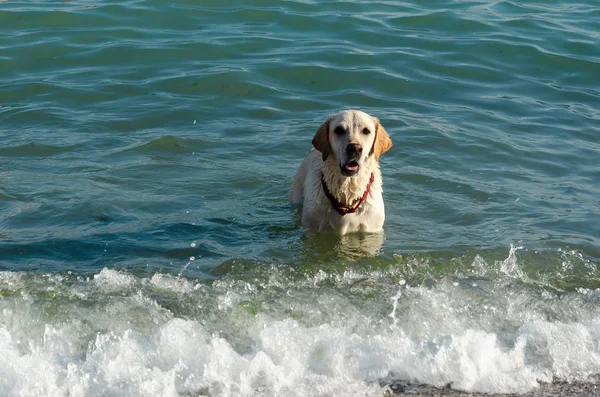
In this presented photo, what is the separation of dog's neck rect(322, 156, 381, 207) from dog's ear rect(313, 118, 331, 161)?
100 millimetres

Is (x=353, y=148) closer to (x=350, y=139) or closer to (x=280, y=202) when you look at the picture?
(x=350, y=139)

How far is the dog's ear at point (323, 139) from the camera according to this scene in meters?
8.07

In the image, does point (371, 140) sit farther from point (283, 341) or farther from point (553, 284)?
point (283, 341)

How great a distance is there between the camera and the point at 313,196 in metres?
8.48

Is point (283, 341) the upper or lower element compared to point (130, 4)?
lower

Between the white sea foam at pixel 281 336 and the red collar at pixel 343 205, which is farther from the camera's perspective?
the red collar at pixel 343 205

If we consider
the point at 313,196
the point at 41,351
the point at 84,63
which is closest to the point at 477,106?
the point at 313,196

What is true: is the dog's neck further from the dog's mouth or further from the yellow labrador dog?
the dog's mouth

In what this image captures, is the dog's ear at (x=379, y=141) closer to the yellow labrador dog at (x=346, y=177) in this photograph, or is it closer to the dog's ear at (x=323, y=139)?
the yellow labrador dog at (x=346, y=177)

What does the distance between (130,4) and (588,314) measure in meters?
12.7

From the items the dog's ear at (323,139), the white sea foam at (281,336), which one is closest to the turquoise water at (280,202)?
the white sea foam at (281,336)

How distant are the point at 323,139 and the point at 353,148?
0.37 meters

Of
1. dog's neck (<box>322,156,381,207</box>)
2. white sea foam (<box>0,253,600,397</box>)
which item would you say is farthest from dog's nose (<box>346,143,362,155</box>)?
white sea foam (<box>0,253,600,397</box>)

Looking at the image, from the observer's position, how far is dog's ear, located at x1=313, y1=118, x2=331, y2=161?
8.07 metres
